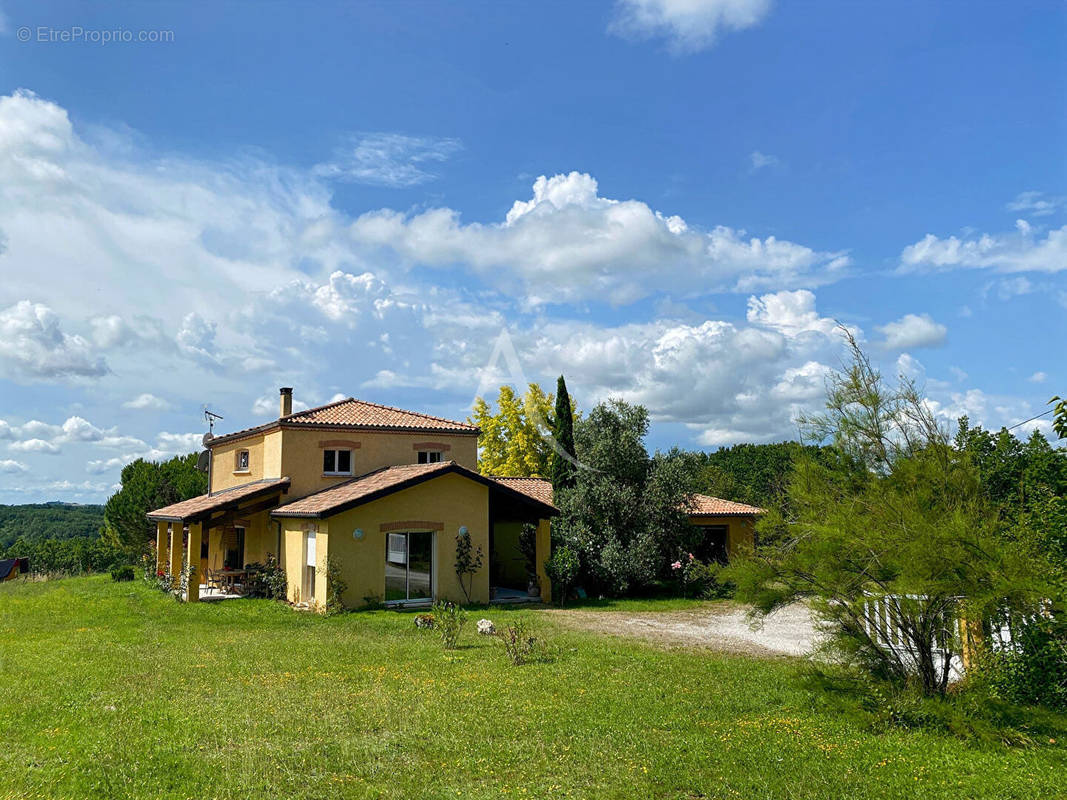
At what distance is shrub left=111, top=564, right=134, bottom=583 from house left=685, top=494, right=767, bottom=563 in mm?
22259

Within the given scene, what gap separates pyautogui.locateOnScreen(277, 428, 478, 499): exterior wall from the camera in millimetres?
23828

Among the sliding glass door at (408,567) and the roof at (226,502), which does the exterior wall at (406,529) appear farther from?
the roof at (226,502)

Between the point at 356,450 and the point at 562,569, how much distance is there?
26.6 feet

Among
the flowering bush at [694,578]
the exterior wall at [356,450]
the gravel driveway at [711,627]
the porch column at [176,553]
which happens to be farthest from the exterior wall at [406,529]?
the flowering bush at [694,578]

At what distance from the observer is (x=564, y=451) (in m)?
25.5

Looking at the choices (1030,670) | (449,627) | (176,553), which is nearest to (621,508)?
(449,627)

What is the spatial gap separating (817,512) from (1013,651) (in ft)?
8.68

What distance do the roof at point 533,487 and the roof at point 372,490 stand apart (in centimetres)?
520

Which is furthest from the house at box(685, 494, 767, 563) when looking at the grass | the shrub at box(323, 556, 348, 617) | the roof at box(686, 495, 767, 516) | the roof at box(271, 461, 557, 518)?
the grass

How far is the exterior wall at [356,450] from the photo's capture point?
23828 millimetres

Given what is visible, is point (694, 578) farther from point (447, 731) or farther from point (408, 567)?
point (447, 731)

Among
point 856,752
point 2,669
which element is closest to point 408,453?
point 2,669

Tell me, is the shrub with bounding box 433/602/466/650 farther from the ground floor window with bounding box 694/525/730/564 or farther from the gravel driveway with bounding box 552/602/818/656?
the ground floor window with bounding box 694/525/730/564

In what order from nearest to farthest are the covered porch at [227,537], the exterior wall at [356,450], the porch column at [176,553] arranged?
the covered porch at [227,537]
the exterior wall at [356,450]
the porch column at [176,553]
